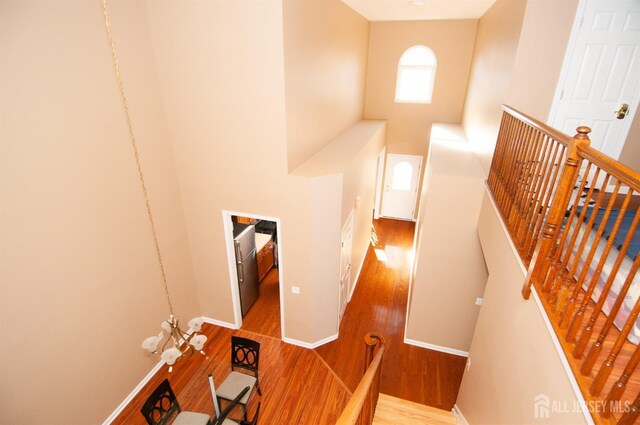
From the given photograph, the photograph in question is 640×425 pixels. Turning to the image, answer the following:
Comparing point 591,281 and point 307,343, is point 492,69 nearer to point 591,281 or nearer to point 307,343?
point 591,281

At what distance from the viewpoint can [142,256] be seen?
4.26 meters

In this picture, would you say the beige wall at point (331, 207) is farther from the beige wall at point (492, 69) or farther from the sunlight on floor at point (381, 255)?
the beige wall at point (492, 69)

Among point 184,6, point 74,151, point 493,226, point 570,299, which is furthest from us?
point 184,6

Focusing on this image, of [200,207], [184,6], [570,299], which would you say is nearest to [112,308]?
[200,207]

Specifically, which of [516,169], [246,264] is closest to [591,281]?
[516,169]

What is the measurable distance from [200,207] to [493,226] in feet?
13.1

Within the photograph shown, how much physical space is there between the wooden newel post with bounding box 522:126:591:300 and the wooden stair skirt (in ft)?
6.68

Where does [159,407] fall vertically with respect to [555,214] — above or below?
below

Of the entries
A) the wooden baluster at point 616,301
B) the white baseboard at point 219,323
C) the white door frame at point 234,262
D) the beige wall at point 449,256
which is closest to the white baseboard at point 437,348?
the beige wall at point 449,256

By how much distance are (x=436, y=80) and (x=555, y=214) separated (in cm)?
723

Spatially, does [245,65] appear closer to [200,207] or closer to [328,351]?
[200,207]

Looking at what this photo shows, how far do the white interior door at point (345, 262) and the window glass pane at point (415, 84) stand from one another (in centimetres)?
471

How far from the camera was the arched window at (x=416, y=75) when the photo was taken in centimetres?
816

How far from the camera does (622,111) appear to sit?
3691 mm
